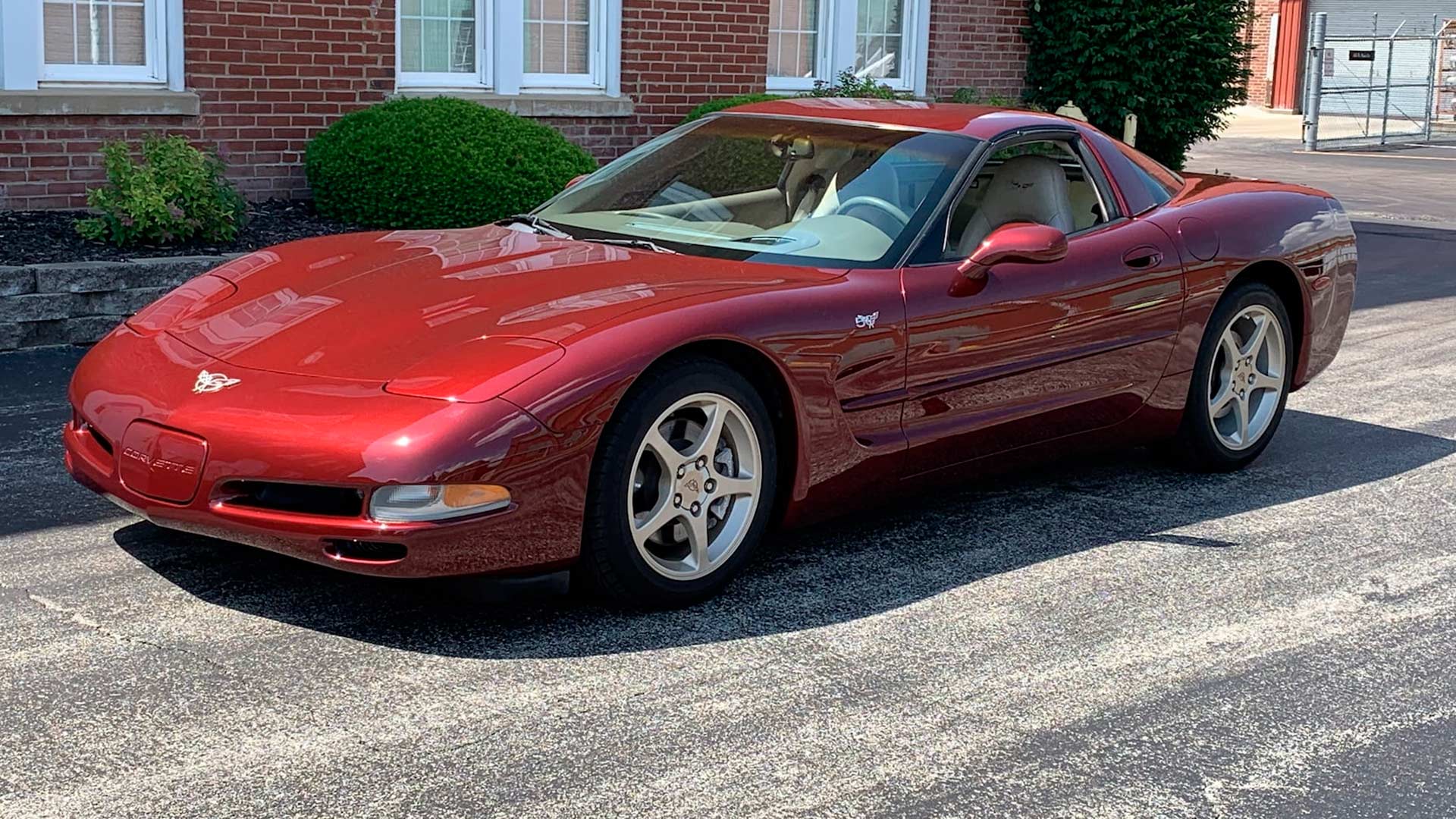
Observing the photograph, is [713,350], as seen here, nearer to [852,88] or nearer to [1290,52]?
[852,88]

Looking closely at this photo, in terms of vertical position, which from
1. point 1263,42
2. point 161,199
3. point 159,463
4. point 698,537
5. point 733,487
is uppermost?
point 1263,42

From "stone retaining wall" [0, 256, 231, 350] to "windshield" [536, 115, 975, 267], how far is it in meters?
3.16

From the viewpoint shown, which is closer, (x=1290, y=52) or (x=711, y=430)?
(x=711, y=430)

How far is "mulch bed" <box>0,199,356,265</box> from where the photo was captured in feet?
28.5

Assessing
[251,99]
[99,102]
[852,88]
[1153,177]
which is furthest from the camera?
[852,88]

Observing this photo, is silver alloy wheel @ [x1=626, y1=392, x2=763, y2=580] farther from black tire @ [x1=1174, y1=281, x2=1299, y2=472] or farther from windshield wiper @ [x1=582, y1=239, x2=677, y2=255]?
black tire @ [x1=1174, y1=281, x2=1299, y2=472]

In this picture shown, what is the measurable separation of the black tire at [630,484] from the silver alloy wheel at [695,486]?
0.8 inches

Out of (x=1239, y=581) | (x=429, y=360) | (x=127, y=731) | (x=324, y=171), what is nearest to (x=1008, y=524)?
(x=1239, y=581)

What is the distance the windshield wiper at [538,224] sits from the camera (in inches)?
219

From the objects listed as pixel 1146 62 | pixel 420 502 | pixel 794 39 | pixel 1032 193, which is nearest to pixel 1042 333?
pixel 1032 193

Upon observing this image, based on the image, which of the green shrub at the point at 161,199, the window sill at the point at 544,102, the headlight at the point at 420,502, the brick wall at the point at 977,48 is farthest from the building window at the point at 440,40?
the headlight at the point at 420,502

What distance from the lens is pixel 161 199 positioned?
8.93 m

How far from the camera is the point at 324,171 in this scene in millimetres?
10602

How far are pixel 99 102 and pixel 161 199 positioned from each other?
150 centimetres
